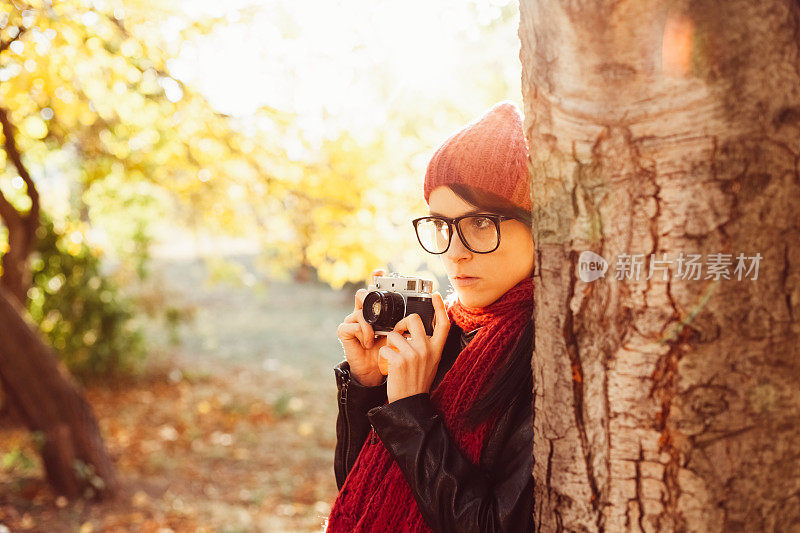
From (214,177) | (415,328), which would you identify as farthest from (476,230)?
(214,177)

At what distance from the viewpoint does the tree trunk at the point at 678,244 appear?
2.76 ft

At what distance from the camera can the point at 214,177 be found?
5.20 metres

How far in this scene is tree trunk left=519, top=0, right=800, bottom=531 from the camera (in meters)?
0.84

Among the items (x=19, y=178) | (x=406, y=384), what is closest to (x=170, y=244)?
(x=19, y=178)

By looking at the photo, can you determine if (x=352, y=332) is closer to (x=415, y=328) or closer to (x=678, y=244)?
(x=415, y=328)

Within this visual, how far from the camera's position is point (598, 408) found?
974 mm

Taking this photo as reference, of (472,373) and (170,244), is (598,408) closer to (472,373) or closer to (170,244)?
(472,373)

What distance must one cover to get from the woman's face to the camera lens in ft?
0.60

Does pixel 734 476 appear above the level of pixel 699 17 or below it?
below

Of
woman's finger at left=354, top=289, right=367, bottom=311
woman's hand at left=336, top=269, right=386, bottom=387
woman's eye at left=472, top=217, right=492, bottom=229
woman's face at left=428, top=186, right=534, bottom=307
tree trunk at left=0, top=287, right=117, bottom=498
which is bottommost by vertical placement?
tree trunk at left=0, top=287, right=117, bottom=498

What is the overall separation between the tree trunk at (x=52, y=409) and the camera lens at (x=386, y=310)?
13.3 feet

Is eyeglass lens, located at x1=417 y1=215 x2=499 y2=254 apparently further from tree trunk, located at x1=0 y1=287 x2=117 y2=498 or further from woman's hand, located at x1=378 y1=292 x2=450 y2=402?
tree trunk, located at x1=0 y1=287 x2=117 y2=498

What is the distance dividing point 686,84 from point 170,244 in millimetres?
22636

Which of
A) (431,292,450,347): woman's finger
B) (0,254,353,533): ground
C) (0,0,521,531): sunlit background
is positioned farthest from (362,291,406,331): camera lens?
(0,254,353,533): ground
